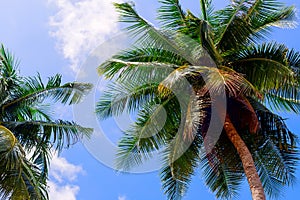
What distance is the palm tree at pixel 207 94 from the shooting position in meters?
11.3

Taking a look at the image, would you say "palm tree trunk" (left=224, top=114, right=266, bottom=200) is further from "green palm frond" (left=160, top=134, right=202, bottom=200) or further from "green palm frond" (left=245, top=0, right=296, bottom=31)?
"green palm frond" (left=245, top=0, right=296, bottom=31)

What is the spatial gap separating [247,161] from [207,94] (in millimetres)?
1859

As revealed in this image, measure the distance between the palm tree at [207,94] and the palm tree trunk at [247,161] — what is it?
0.04 m

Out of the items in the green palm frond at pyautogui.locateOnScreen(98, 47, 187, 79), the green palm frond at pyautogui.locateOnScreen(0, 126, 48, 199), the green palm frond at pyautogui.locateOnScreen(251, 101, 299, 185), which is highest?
the green palm frond at pyautogui.locateOnScreen(98, 47, 187, 79)

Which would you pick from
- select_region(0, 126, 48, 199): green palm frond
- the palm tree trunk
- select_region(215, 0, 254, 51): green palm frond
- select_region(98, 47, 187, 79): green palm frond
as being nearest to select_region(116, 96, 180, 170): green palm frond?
select_region(98, 47, 187, 79): green palm frond

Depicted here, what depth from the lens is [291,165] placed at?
464 inches

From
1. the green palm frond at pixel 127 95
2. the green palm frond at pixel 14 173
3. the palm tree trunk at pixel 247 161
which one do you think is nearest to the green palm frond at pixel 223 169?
the palm tree trunk at pixel 247 161

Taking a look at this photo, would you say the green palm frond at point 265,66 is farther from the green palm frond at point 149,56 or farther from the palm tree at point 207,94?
the green palm frond at point 149,56

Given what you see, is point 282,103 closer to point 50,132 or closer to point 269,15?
point 269,15

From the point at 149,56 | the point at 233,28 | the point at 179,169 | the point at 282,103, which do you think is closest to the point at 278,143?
the point at 282,103

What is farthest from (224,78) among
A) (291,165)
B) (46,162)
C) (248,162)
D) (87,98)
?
(46,162)

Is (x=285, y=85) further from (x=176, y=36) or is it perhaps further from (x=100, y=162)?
(x=100, y=162)

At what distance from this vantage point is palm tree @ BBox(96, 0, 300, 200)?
11281 millimetres

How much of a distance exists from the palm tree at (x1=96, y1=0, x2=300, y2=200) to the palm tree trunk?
1.4 inches
